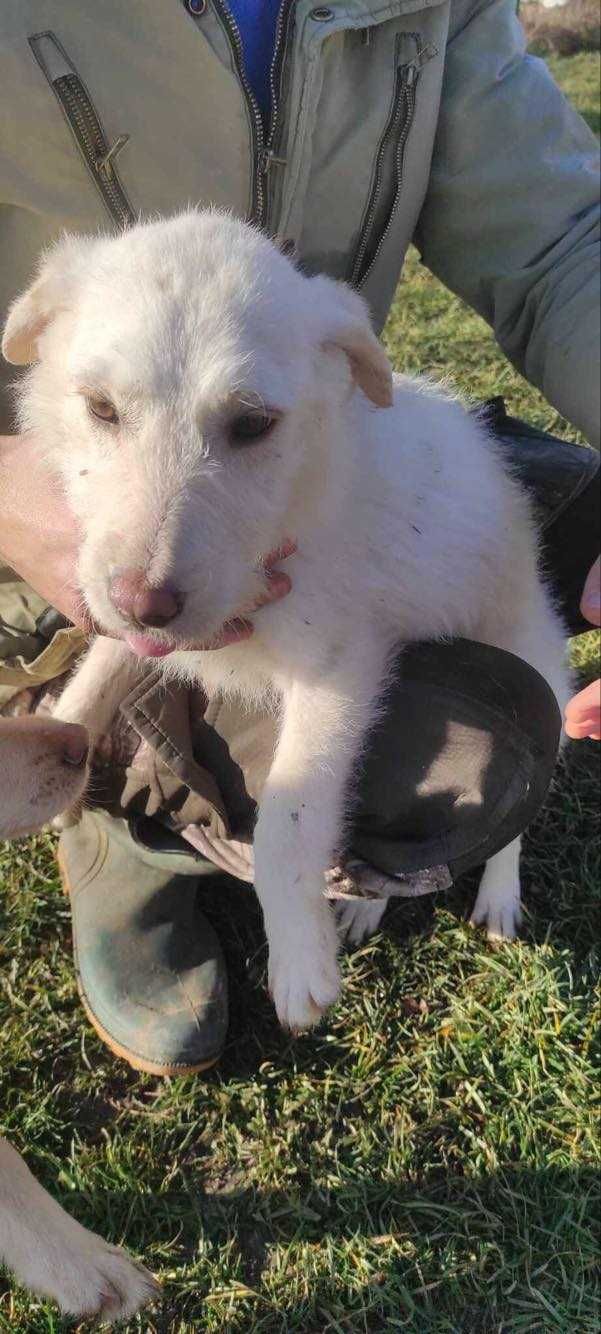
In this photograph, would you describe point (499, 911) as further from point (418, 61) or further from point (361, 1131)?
point (418, 61)

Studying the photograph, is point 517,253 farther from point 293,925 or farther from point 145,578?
point 293,925

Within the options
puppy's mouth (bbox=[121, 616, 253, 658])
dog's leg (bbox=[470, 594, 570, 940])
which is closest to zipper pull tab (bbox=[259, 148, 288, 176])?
puppy's mouth (bbox=[121, 616, 253, 658])

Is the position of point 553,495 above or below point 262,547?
below

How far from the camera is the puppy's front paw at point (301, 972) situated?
2.07 metres

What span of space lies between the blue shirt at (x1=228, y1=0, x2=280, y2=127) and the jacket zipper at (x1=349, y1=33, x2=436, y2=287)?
1.02 ft

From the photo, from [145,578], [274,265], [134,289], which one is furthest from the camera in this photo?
[274,265]

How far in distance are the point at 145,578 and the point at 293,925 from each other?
2.86 ft

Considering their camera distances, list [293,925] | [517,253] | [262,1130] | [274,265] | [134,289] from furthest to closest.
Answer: [517,253] < [262,1130] < [293,925] < [274,265] < [134,289]

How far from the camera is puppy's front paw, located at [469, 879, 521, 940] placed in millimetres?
2875

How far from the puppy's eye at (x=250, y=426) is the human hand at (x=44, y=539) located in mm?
353

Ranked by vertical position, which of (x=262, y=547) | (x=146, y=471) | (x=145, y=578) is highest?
(x=146, y=471)

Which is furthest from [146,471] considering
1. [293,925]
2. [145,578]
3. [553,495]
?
[553,495]

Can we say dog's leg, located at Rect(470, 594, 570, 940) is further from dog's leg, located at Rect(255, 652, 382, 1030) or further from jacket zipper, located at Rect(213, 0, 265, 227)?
jacket zipper, located at Rect(213, 0, 265, 227)

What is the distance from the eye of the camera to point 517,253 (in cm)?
277
